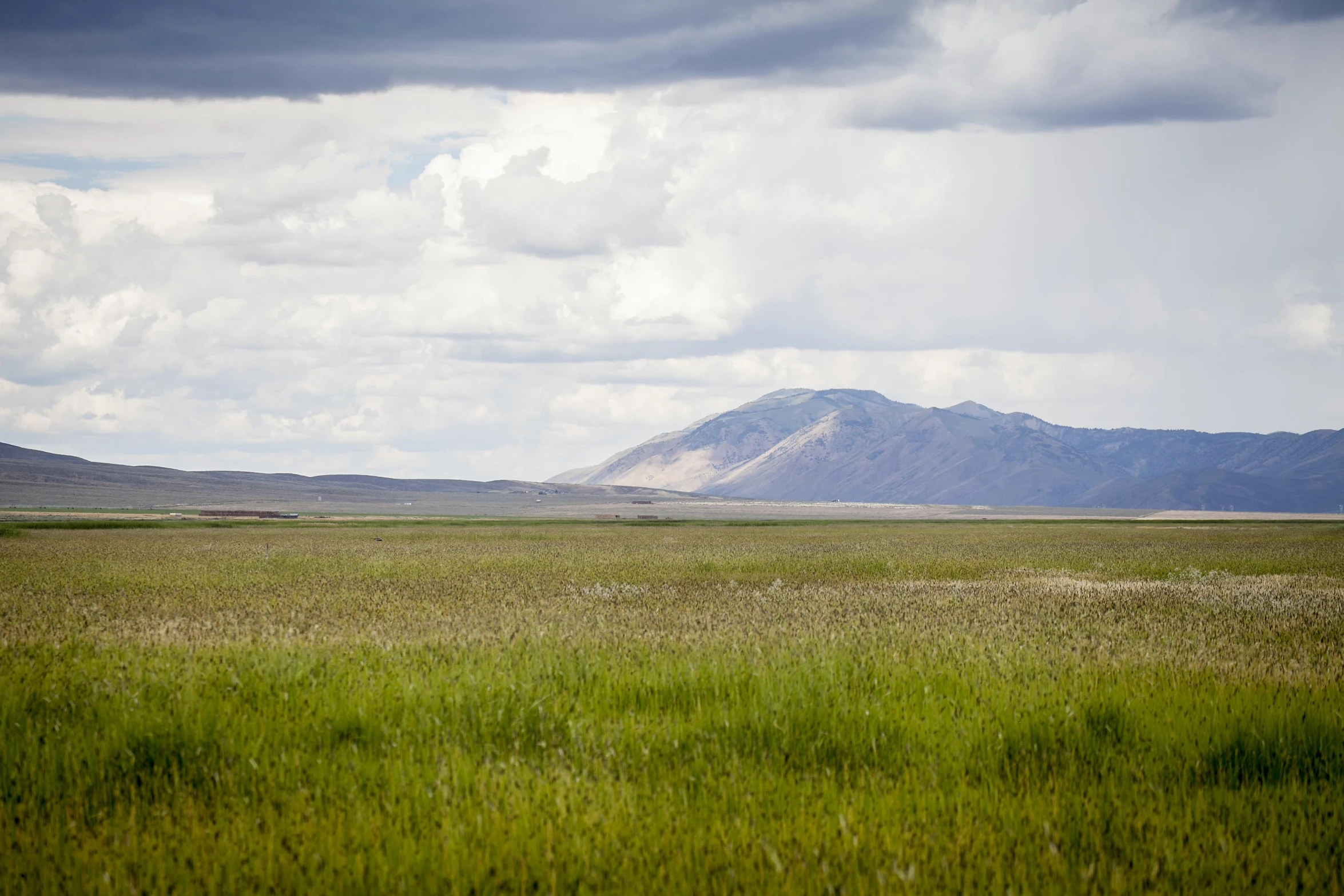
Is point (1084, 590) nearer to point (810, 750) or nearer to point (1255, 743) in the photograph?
point (1255, 743)

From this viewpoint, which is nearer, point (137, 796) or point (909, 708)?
point (137, 796)

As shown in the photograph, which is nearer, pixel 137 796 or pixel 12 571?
pixel 137 796

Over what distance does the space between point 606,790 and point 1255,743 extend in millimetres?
4753

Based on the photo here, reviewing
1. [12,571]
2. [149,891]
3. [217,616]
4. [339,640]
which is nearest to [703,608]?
[339,640]

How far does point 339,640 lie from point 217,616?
3.97 metres

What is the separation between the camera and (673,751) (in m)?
7.16

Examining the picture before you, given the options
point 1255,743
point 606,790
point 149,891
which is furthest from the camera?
point 1255,743

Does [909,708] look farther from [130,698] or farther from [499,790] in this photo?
[130,698]

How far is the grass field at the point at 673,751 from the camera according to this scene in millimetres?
5254

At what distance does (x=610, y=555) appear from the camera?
3525cm

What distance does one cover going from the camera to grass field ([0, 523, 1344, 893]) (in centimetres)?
525

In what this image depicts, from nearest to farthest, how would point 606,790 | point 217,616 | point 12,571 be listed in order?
point 606,790 → point 217,616 → point 12,571

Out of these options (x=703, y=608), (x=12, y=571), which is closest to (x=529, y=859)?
(x=703, y=608)

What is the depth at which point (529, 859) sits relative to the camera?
5.29m
